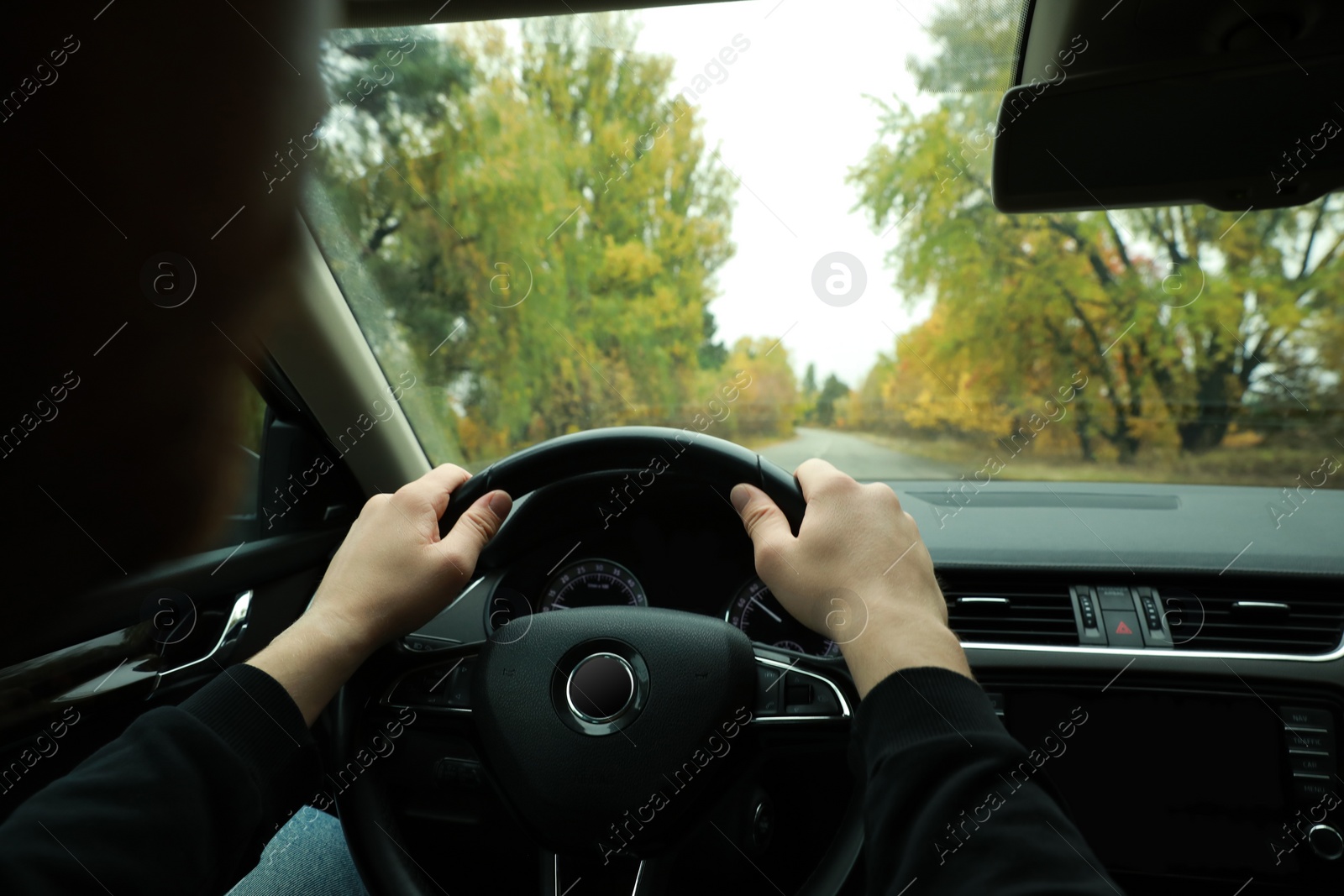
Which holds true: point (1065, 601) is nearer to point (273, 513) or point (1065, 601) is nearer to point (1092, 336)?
point (1092, 336)

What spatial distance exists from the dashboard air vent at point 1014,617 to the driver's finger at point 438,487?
3.84ft

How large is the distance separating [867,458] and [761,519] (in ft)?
4.35

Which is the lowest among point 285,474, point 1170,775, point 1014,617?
point 1170,775

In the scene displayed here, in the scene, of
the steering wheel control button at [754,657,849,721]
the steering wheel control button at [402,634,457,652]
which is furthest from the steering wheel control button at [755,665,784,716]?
the steering wheel control button at [402,634,457,652]

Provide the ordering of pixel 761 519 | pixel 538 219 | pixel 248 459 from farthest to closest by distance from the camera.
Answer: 1. pixel 538 219
2. pixel 248 459
3. pixel 761 519

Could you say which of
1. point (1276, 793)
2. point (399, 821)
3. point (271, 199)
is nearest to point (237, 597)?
point (399, 821)

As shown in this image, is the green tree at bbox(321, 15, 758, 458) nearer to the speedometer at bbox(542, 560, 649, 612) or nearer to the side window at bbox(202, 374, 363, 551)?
the side window at bbox(202, 374, 363, 551)

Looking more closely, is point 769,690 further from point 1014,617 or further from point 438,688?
point 1014,617

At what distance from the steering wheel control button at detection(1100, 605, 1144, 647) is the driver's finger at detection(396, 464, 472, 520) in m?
1.48

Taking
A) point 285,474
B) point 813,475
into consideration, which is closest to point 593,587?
point 813,475

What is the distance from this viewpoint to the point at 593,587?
163cm

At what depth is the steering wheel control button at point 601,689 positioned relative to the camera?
114cm

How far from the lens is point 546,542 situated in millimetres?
1639

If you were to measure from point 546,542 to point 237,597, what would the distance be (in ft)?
2.69
